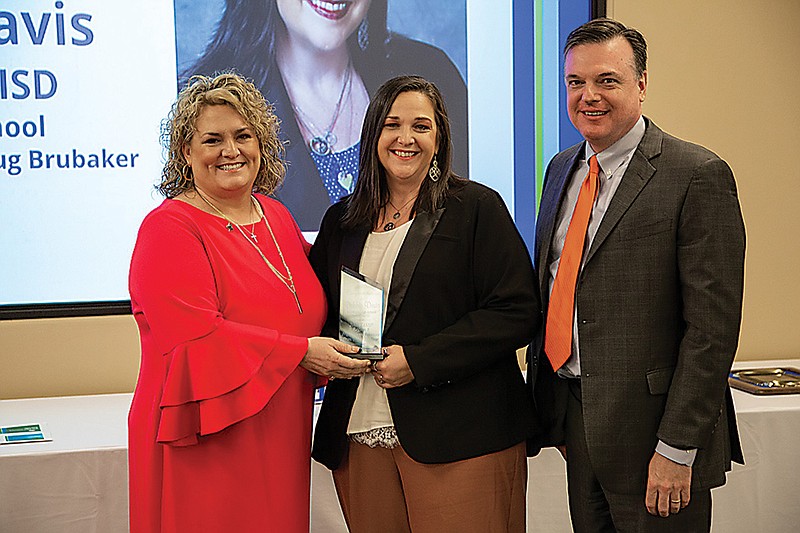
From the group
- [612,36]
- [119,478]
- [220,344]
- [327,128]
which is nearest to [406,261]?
[220,344]

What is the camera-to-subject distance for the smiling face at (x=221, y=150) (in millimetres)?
2244

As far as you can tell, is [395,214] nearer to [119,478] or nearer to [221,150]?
[221,150]

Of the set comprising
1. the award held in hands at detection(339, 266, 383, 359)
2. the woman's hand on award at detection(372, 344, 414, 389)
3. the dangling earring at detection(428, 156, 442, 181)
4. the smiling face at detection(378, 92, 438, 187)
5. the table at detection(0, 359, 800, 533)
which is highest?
the smiling face at detection(378, 92, 438, 187)

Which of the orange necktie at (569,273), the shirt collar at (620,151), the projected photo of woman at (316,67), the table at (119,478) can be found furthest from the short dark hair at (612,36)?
the projected photo of woman at (316,67)

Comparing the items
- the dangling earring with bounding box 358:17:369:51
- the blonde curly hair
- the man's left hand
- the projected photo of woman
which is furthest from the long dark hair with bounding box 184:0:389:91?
the man's left hand

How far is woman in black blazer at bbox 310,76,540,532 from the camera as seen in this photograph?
7.16 ft

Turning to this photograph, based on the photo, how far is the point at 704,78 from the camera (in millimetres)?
4059

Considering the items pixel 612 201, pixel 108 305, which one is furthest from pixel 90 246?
pixel 612 201

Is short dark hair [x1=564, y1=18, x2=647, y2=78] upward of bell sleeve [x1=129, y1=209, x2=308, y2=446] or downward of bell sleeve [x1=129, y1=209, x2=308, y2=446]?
upward

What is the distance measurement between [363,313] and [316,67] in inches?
74.1

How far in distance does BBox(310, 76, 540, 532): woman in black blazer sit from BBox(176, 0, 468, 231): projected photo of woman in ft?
4.99

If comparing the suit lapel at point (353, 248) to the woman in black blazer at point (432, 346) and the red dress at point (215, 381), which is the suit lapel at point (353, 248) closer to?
the woman in black blazer at point (432, 346)

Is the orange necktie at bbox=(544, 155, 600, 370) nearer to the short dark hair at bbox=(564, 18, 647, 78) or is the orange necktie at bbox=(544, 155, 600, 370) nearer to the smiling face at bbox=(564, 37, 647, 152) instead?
the smiling face at bbox=(564, 37, 647, 152)

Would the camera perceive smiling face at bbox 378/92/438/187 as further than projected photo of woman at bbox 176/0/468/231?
No
